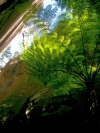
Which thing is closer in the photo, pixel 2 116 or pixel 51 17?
pixel 51 17

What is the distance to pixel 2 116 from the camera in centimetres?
427

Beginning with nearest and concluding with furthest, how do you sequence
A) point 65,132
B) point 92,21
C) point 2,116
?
point 92,21 → point 65,132 → point 2,116

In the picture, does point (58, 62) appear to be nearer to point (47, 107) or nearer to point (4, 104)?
point (47, 107)

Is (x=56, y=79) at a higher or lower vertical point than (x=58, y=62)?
lower

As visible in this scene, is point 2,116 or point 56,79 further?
point 2,116

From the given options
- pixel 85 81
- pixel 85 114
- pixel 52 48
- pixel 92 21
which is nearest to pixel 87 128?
pixel 85 114

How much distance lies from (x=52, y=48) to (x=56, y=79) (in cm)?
46

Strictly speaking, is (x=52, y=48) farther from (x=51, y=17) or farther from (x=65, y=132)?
(x=65, y=132)

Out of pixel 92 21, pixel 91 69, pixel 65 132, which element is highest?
pixel 92 21

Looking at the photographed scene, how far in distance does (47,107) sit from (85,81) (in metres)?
1.07

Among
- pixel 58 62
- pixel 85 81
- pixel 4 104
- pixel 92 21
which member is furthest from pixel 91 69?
pixel 4 104

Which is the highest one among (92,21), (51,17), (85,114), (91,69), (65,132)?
(51,17)

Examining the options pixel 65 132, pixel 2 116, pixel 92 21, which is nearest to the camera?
pixel 92 21

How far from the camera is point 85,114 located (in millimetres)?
3906
